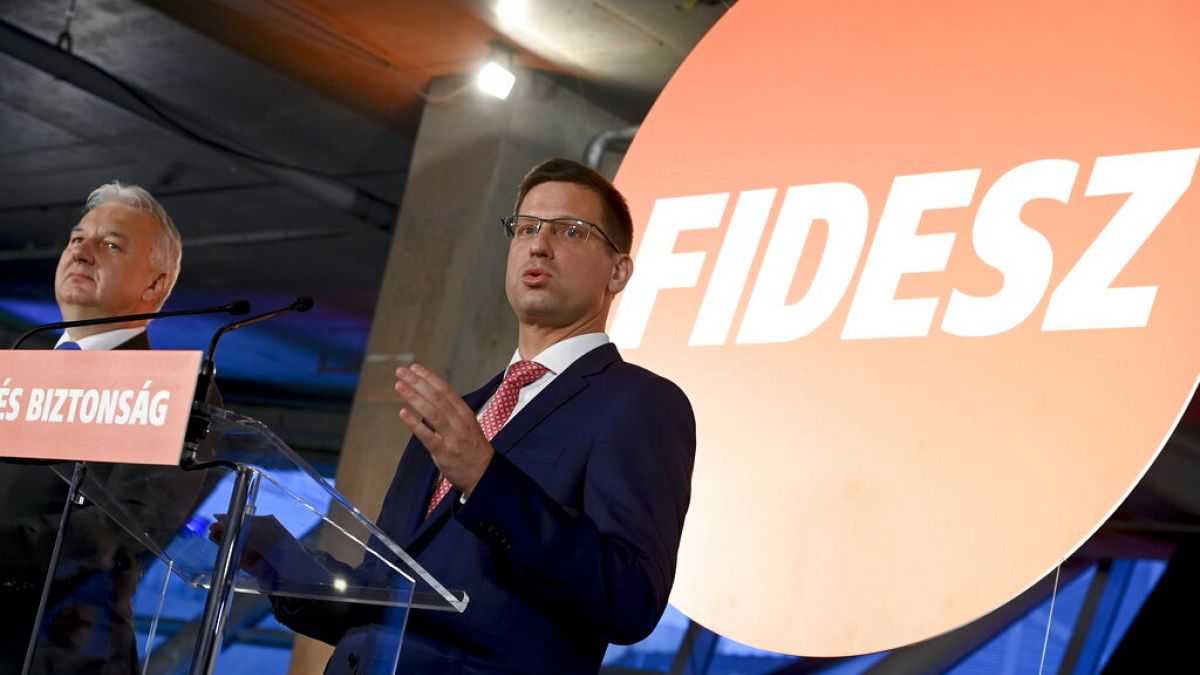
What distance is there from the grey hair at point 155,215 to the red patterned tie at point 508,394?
41.3 inches

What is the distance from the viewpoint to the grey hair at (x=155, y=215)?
9.33 feet

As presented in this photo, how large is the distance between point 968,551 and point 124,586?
5.59ft

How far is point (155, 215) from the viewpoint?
2879 mm

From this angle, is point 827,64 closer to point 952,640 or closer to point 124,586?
point 124,586

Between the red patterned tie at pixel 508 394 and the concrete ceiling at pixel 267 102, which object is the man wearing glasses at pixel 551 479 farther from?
the concrete ceiling at pixel 267 102

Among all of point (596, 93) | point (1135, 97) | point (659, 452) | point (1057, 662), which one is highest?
point (596, 93)

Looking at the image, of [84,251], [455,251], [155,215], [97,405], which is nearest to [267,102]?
[455,251]

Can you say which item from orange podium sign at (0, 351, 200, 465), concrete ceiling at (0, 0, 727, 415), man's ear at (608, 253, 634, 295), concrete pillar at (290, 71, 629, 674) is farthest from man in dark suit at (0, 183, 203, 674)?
concrete ceiling at (0, 0, 727, 415)

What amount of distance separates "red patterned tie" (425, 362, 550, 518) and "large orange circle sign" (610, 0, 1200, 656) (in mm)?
1223

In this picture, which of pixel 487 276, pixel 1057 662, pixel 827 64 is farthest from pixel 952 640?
pixel 827 64

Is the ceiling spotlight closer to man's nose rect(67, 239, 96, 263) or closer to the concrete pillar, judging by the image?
the concrete pillar

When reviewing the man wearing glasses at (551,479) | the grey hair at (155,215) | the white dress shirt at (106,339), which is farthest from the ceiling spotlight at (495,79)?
the man wearing glasses at (551,479)

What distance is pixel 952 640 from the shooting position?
7.14m

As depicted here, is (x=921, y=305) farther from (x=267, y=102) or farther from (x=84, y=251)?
(x=267, y=102)
